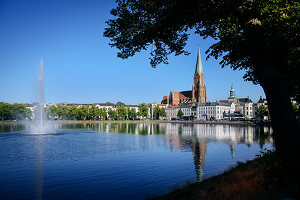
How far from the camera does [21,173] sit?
59.1 feet

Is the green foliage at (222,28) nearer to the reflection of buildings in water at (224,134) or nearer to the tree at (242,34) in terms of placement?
the tree at (242,34)

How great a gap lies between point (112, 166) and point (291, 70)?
15.5 meters

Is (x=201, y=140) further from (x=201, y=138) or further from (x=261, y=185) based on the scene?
(x=261, y=185)

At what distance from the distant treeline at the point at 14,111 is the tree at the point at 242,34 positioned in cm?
16299

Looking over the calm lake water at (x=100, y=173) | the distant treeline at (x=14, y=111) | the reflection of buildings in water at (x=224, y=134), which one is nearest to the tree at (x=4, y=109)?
the distant treeline at (x=14, y=111)

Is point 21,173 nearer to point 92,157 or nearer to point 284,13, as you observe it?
point 92,157

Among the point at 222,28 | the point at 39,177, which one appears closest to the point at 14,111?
the point at 39,177

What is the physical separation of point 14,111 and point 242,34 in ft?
601

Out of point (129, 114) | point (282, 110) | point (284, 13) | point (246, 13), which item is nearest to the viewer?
point (282, 110)

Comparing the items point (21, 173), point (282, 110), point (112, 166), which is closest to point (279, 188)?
point (282, 110)

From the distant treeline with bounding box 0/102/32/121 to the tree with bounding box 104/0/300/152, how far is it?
163 metres

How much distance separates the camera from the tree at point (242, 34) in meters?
9.05

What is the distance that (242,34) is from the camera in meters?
15.5

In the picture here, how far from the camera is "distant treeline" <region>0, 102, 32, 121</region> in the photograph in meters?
152
